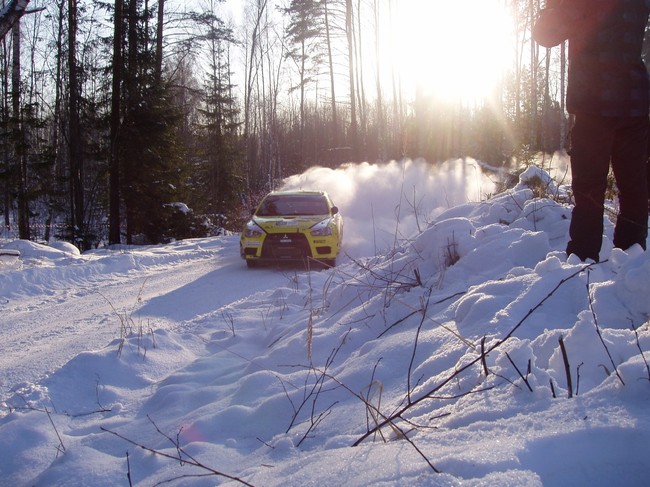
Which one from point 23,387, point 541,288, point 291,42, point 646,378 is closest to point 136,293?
point 23,387

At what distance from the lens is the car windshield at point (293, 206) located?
10.3m

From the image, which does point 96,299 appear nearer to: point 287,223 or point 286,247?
point 286,247

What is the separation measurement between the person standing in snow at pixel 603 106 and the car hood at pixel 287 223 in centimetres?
629

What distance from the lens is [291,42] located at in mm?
35500

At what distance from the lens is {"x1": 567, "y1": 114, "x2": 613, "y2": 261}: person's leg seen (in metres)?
3.14

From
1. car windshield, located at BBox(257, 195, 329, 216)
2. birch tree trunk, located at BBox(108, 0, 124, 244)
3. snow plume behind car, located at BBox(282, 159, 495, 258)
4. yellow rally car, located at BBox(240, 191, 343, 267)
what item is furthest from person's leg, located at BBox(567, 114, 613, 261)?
birch tree trunk, located at BBox(108, 0, 124, 244)

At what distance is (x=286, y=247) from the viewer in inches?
358

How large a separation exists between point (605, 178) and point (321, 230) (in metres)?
6.29

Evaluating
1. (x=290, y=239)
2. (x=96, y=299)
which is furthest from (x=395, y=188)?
(x=96, y=299)

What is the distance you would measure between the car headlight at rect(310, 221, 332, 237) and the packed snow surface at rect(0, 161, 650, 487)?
327cm

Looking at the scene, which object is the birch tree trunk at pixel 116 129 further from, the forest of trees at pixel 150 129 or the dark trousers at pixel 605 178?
the dark trousers at pixel 605 178

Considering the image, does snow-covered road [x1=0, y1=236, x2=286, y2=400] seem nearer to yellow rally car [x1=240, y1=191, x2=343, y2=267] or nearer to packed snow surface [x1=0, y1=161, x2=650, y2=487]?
packed snow surface [x1=0, y1=161, x2=650, y2=487]

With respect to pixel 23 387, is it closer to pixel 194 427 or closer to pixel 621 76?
pixel 194 427

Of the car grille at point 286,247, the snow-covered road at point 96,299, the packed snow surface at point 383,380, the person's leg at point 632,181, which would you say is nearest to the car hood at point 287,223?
the car grille at point 286,247
